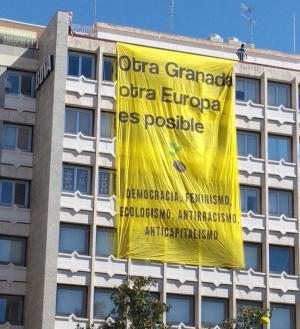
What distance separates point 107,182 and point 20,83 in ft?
31.0

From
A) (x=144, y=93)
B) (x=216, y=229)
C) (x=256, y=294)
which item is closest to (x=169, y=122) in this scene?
(x=144, y=93)

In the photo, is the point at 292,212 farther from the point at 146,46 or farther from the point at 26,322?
the point at 26,322

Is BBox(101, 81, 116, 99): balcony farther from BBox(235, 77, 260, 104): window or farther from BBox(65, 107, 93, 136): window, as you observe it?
BBox(235, 77, 260, 104): window

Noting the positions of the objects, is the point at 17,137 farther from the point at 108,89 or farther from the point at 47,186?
the point at 108,89

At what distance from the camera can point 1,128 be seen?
6881 centimetres

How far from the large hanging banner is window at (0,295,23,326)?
714 centimetres

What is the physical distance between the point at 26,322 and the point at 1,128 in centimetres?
1298

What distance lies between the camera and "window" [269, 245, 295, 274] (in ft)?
230

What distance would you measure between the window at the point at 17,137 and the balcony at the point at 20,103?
4.01ft

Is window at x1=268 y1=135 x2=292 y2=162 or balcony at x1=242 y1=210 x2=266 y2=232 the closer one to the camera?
balcony at x1=242 y1=210 x2=266 y2=232

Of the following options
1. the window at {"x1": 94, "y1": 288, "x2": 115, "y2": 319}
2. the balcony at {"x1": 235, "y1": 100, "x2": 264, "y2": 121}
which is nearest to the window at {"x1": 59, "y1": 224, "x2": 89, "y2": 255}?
the window at {"x1": 94, "y1": 288, "x2": 115, "y2": 319}

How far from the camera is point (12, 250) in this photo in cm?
6675

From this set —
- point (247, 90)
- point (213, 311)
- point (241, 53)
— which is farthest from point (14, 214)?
point (241, 53)

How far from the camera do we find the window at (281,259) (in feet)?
230
